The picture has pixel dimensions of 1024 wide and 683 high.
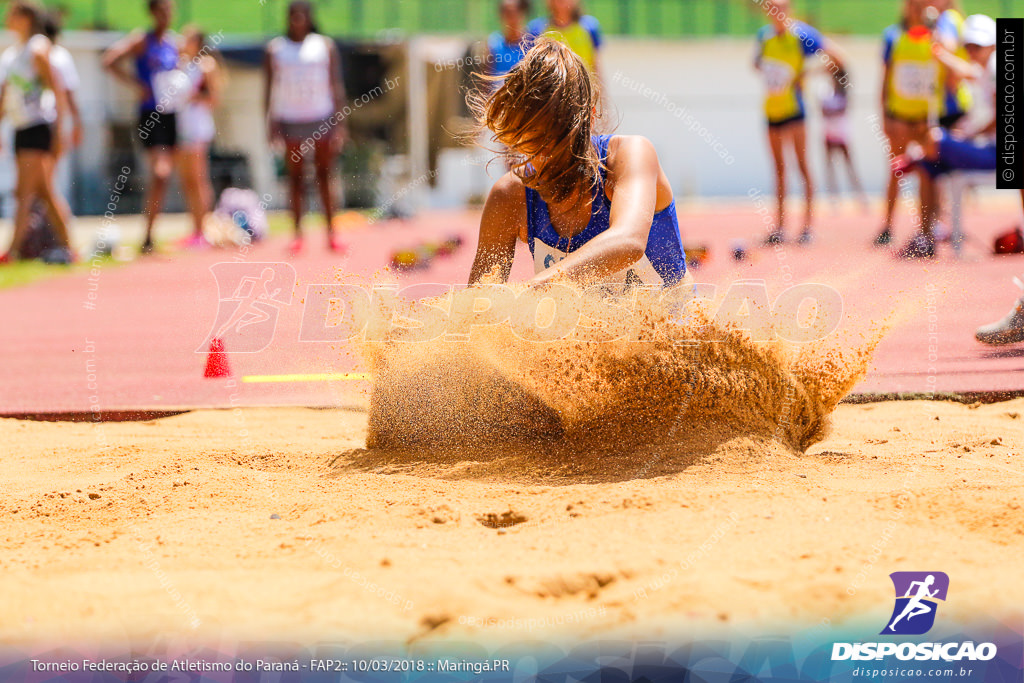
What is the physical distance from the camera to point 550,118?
2900mm

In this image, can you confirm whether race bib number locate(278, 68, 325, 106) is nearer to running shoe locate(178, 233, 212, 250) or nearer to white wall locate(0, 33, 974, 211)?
running shoe locate(178, 233, 212, 250)

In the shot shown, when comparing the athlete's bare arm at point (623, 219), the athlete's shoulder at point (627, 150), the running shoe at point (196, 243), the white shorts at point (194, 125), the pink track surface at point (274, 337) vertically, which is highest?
the athlete's shoulder at point (627, 150)

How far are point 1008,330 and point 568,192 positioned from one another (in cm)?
285

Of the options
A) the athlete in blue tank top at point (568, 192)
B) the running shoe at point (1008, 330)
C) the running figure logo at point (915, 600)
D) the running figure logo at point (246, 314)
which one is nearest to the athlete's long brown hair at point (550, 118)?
the athlete in blue tank top at point (568, 192)

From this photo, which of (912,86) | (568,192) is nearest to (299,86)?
(912,86)

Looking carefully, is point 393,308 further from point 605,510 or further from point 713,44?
point 713,44

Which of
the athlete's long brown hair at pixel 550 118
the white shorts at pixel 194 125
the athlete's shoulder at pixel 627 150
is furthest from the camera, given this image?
the white shorts at pixel 194 125

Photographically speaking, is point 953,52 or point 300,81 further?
point 300,81

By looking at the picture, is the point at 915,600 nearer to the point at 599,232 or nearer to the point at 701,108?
the point at 599,232

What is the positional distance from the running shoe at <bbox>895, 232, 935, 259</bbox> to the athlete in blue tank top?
4.52 meters

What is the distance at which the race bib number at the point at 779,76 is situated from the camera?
914 cm

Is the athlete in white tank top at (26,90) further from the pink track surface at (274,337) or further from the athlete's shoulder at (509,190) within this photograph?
the athlete's shoulder at (509,190)

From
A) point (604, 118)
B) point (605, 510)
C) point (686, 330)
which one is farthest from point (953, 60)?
point (605, 510)

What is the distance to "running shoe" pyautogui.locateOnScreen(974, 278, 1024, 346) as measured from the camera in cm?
464
